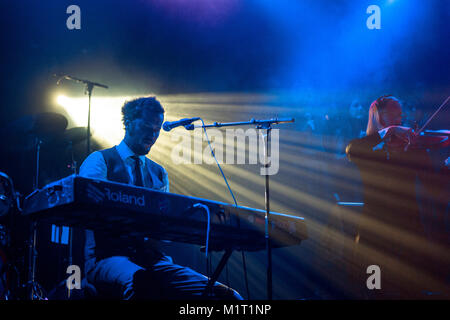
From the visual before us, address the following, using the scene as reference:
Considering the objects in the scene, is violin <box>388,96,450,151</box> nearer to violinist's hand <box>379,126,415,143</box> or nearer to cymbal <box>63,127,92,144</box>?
violinist's hand <box>379,126,415,143</box>

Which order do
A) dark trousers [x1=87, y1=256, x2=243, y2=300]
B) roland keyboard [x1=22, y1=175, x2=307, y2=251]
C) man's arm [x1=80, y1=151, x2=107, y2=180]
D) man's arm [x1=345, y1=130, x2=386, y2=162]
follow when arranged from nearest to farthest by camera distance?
1. roland keyboard [x1=22, y1=175, x2=307, y2=251]
2. dark trousers [x1=87, y1=256, x2=243, y2=300]
3. man's arm [x1=80, y1=151, x2=107, y2=180]
4. man's arm [x1=345, y1=130, x2=386, y2=162]

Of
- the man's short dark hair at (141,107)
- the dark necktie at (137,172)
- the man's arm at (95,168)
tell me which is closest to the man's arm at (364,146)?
the man's short dark hair at (141,107)

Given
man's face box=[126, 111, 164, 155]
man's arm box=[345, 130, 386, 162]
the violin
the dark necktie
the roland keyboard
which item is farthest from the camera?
man's arm box=[345, 130, 386, 162]

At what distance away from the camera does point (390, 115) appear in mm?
3336

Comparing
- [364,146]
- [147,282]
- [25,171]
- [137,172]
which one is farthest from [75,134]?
[364,146]

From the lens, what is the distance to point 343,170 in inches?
172

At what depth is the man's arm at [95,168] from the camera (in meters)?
2.18

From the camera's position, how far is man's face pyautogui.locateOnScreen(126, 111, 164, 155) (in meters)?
2.48

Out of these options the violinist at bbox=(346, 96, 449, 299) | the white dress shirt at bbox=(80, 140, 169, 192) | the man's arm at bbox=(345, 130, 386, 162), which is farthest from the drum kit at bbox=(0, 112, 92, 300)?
the violinist at bbox=(346, 96, 449, 299)

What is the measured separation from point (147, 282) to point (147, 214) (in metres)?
0.35

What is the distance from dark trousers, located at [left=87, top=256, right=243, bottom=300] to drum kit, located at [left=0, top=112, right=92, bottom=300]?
1.79 meters

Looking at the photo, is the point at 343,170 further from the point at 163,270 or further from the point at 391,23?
the point at 163,270

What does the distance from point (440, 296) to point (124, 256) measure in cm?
270

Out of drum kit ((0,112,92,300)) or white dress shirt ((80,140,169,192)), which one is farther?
drum kit ((0,112,92,300))
